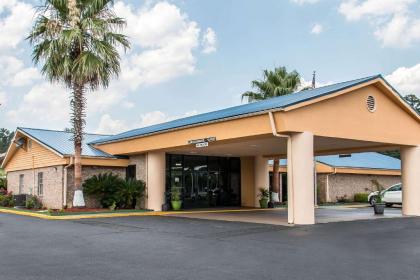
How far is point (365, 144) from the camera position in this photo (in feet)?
71.9

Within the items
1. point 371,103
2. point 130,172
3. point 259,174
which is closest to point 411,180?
point 371,103

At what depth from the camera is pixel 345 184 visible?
36.3m

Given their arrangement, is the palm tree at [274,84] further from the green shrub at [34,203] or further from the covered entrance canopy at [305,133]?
the green shrub at [34,203]

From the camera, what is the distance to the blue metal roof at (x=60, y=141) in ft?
81.4

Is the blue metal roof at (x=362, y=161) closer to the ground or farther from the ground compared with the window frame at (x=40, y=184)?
farther from the ground

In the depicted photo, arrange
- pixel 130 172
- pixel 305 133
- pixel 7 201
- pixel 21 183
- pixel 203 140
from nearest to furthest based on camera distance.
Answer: pixel 305 133
pixel 203 140
pixel 130 172
pixel 7 201
pixel 21 183

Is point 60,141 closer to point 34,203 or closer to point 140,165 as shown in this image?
point 34,203

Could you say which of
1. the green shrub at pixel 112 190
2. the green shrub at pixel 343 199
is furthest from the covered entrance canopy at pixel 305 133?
the green shrub at pixel 343 199

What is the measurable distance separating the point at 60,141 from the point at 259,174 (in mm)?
10956

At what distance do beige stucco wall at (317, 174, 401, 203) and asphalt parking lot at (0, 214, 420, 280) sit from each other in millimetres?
18014

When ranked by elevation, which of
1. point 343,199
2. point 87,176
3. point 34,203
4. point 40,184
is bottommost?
point 343,199

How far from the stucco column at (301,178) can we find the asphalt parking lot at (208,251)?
3.22 feet

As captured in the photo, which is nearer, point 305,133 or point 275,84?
point 305,133

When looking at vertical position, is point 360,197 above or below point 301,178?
below
